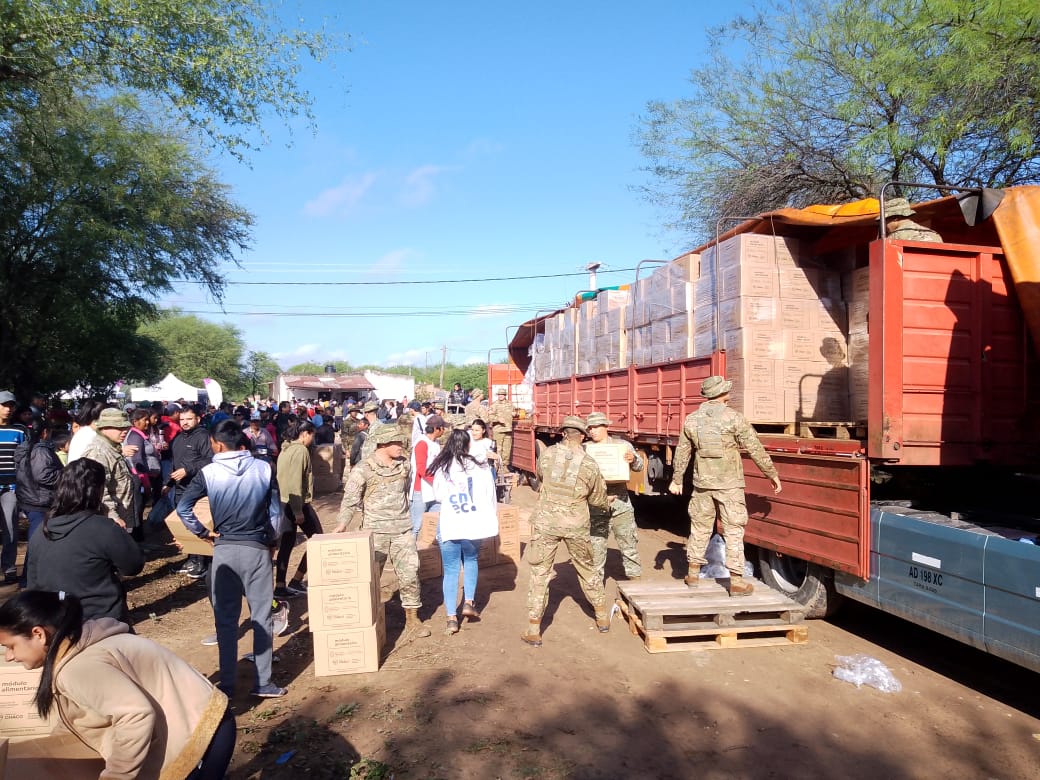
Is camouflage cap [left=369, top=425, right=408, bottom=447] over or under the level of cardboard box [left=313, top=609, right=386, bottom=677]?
over

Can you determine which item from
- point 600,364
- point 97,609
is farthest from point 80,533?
point 600,364

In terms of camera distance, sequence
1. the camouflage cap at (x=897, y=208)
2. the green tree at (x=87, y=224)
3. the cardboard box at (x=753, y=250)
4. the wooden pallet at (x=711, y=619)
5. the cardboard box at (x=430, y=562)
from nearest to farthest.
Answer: the wooden pallet at (x=711, y=619) → the camouflage cap at (x=897, y=208) → the cardboard box at (x=753, y=250) → the cardboard box at (x=430, y=562) → the green tree at (x=87, y=224)

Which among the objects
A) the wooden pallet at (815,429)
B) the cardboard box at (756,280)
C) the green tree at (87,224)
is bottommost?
the wooden pallet at (815,429)

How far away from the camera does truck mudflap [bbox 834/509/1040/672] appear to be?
12.5ft

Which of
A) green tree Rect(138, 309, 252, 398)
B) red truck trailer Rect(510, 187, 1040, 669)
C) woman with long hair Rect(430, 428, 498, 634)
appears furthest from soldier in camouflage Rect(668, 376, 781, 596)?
green tree Rect(138, 309, 252, 398)

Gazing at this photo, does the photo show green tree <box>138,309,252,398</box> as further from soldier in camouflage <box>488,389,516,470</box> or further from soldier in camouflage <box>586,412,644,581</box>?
soldier in camouflage <box>586,412,644,581</box>

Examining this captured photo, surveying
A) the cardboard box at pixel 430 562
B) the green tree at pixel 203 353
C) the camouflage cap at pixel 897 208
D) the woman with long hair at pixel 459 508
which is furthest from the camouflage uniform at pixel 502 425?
the green tree at pixel 203 353

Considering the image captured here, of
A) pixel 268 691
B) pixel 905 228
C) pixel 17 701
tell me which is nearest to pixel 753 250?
pixel 905 228

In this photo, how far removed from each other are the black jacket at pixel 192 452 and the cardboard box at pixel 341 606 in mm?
3224

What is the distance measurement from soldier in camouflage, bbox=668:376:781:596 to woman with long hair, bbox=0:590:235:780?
13.8ft

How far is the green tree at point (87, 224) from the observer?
11930 mm

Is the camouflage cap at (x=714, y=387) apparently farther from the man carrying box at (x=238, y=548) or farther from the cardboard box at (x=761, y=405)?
the man carrying box at (x=238, y=548)

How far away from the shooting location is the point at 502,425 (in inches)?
590

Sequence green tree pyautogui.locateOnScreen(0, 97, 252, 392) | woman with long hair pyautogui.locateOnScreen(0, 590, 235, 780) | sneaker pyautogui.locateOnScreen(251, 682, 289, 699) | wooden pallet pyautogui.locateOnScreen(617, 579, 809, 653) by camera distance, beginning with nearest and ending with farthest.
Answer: woman with long hair pyautogui.locateOnScreen(0, 590, 235, 780)
sneaker pyautogui.locateOnScreen(251, 682, 289, 699)
wooden pallet pyautogui.locateOnScreen(617, 579, 809, 653)
green tree pyautogui.locateOnScreen(0, 97, 252, 392)
